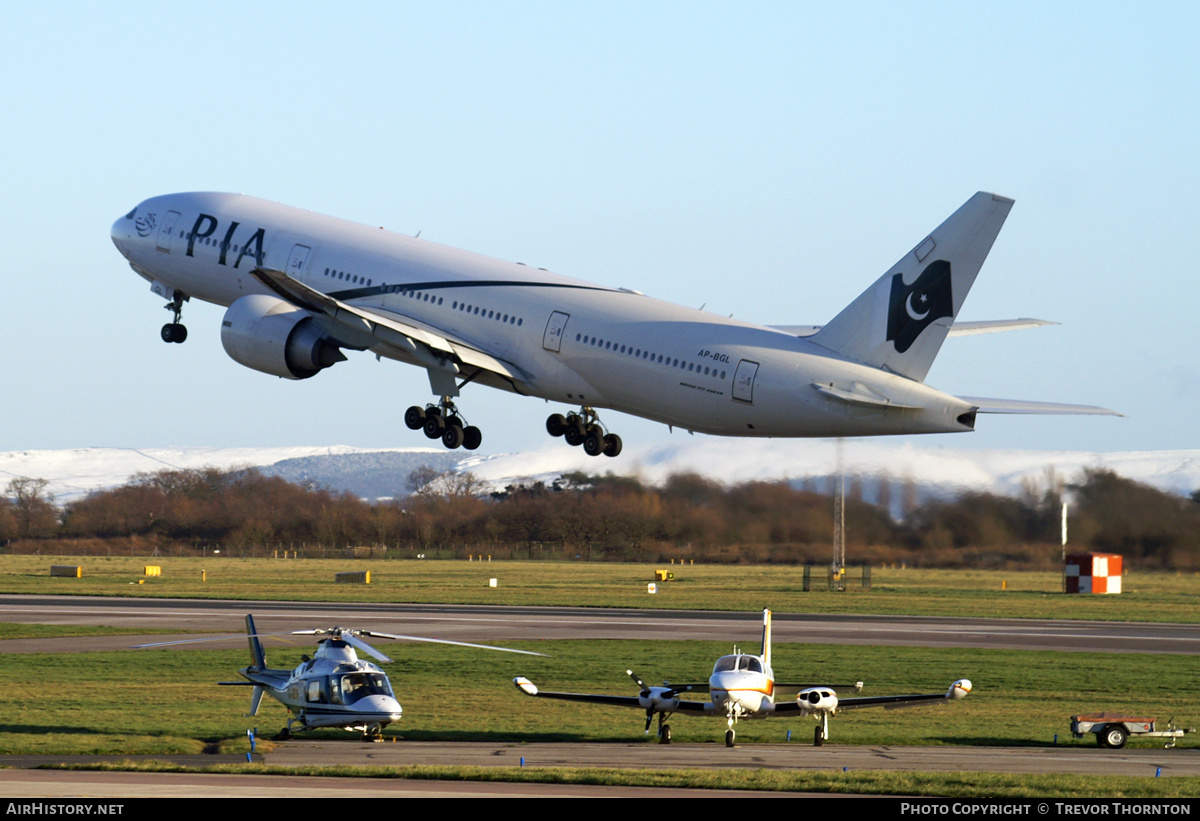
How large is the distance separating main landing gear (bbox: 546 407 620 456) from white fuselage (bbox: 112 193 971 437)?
2998 millimetres

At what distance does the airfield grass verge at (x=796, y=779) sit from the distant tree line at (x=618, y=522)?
3723 cm

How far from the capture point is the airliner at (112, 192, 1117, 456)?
40.5m

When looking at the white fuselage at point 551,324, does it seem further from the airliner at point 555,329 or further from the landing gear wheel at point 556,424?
the landing gear wheel at point 556,424

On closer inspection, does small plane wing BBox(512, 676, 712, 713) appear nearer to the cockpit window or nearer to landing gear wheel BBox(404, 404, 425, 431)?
the cockpit window

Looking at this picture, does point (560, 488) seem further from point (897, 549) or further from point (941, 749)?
point (941, 749)

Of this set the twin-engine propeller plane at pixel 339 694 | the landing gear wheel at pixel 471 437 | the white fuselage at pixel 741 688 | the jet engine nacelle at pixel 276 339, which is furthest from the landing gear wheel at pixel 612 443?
the twin-engine propeller plane at pixel 339 694

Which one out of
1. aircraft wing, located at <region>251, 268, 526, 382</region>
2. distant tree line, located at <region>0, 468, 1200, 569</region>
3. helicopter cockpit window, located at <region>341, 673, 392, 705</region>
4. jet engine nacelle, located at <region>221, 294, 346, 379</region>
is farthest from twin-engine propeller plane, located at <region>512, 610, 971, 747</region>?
distant tree line, located at <region>0, 468, 1200, 569</region>

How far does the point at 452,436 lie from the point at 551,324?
569cm

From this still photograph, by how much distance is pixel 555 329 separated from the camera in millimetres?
45844

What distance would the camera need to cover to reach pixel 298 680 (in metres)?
42.0

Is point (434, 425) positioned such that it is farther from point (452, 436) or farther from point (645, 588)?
point (645, 588)

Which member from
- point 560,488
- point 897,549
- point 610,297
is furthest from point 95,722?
point 560,488

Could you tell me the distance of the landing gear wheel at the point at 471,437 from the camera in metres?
48.9

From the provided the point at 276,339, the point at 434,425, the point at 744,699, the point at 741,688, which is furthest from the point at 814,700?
the point at 276,339
